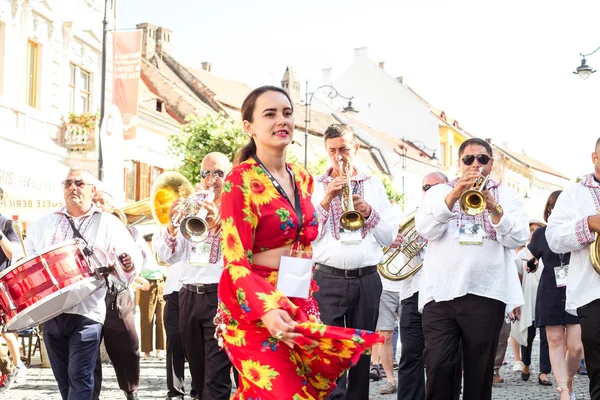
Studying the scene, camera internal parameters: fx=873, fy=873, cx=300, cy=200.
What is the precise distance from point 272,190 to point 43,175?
2038cm

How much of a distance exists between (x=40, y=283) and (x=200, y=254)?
55.4 inches

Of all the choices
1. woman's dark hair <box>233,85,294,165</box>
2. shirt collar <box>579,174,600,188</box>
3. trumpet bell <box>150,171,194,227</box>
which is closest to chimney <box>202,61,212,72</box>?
trumpet bell <box>150,171,194,227</box>

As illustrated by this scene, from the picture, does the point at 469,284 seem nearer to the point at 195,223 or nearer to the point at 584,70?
the point at 195,223

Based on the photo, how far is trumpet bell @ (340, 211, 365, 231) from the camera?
6.66 m

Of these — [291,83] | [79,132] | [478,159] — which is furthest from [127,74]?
[291,83]

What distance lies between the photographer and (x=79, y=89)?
26.9 m

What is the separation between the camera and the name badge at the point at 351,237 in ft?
22.5

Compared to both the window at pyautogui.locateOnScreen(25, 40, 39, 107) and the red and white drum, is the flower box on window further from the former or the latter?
the red and white drum

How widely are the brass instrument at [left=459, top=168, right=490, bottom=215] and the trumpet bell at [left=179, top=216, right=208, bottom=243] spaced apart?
81.5 inches

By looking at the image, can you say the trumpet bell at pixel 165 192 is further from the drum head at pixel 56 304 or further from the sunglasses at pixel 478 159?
the sunglasses at pixel 478 159

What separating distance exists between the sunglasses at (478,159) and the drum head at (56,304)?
2.89 meters

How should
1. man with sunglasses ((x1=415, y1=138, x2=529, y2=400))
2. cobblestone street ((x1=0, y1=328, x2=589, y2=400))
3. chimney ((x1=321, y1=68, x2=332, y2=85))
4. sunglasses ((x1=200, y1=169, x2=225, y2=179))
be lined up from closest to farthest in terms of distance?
1. man with sunglasses ((x1=415, y1=138, x2=529, y2=400))
2. sunglasses ((x1=200, y1=169, x2=225, y2=179))
3. cobblestone street ((x1=0, y1=328, x2=589, y2=400))
4. chimney ((x1=321, y1=68, x2=332, y2=85))

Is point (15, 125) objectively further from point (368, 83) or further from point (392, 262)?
point (368, 83)

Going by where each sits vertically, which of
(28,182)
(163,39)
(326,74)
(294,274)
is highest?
(326,74)
